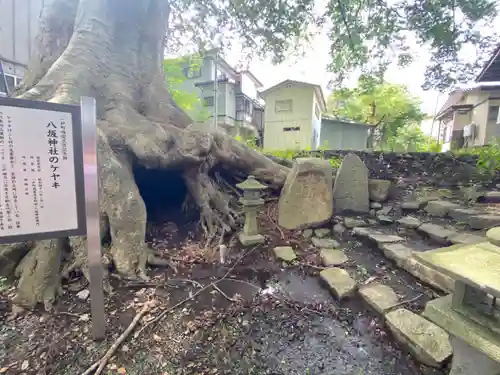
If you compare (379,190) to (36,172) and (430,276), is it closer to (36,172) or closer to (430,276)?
(430,276)

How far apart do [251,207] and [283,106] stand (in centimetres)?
1394

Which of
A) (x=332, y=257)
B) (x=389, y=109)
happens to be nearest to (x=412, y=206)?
(x=332, y=257)

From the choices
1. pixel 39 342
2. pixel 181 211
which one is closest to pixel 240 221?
pixel 181 211

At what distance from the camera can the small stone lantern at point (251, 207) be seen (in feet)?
13.2

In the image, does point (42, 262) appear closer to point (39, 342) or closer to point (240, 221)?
point (39, 342)

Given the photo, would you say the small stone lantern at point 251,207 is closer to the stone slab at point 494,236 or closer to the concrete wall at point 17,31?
the stone slab at point 494,236

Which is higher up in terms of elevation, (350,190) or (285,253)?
(350,190)

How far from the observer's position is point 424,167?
24.8 ft

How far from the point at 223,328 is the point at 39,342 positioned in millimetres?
1449

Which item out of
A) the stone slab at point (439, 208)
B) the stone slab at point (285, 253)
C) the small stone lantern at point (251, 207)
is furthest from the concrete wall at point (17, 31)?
the stone slab at point (439, 208)

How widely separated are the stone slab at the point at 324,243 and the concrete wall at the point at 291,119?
38.1 feet

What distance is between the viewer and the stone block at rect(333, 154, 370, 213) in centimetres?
526

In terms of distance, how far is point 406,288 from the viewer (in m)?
2.86

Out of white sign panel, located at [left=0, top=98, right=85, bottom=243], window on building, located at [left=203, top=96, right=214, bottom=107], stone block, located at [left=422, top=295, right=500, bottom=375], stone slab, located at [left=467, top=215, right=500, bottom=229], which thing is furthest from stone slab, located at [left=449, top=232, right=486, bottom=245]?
window on building, located at [left=203, top=96, right=214, bottom=107]
